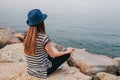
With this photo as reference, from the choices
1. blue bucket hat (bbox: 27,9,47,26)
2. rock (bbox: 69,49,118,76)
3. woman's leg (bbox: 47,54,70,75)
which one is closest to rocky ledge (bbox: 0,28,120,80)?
rock (bbox: 69,49,118,76)

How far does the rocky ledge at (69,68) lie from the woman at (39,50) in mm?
244

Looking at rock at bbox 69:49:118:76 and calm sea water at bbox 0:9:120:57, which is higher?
rock at bbox 69:49:118:76

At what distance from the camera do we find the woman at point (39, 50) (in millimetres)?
7239

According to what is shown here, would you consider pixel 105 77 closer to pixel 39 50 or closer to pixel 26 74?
pixel 26 74

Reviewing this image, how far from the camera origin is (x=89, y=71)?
10492mm

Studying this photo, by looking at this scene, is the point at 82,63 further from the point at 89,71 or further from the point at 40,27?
the point at 40,27

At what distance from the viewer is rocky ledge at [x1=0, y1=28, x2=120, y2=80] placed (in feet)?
26.2

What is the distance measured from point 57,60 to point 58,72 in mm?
455

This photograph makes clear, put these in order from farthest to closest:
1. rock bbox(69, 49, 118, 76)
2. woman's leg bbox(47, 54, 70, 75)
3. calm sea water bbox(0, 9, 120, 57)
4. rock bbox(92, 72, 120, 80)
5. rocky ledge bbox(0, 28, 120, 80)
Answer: calm sea water bbox(0, 9, 120, 57) → rock bbox(69, 49, 118, 76) → rock bbox(92, 72, 120, 80) → rocky ledge bbox(0, 28, 120, 80) → woman's leg bbox(47, 54, 70, 75)

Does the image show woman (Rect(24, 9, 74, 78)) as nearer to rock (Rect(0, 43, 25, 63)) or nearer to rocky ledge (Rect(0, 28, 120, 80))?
rocky ledge (Rect(0, 28, 120, 80))

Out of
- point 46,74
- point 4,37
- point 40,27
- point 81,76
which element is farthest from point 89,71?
point 4,37

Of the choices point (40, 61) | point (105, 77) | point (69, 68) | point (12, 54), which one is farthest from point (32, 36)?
point (105, 77)

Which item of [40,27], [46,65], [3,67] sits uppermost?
[40,27]

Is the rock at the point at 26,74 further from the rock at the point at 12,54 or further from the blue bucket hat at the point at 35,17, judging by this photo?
the blue bucket hat at the point at 35,17
